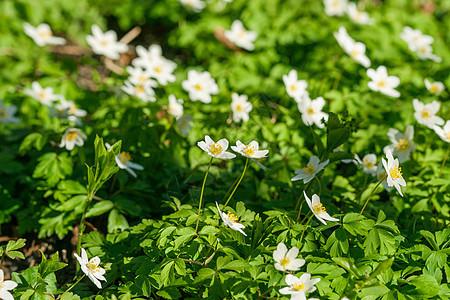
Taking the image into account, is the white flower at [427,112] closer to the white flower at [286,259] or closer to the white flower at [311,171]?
the white flower at [311,171]

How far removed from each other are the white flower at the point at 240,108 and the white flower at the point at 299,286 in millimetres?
1439

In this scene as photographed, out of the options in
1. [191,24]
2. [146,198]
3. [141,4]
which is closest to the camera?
[146,198]

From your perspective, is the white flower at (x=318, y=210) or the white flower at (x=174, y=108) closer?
the white flower at (x=318, y=210)

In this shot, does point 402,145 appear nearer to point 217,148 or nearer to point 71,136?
point 217,148

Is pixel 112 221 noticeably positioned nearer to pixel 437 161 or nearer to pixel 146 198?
pixel 146 198

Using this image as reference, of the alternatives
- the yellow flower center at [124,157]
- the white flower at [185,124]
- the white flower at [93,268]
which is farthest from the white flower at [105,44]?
the white flower at [93,268]

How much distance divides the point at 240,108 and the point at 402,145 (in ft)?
3.59

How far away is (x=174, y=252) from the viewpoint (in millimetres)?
2088

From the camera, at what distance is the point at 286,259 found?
185cm

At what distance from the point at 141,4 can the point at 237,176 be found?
3140 millimetres

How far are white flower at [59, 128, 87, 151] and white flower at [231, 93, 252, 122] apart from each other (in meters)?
1.03

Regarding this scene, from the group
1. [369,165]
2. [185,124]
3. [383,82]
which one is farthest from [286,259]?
[383,82]

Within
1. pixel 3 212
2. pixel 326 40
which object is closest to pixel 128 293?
pixel 3 212

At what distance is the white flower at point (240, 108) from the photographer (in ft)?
10.0
